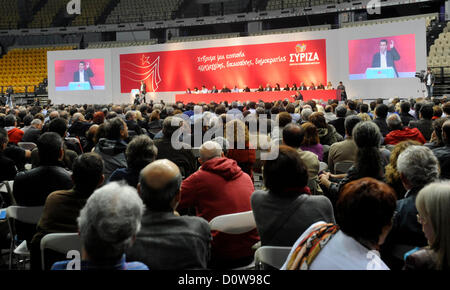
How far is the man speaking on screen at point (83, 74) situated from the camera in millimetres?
23016

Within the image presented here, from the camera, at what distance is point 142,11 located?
26.2 m

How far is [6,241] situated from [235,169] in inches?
88.6

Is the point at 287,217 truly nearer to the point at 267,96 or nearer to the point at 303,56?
the point at 267,96

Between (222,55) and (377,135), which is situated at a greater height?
(222,55)

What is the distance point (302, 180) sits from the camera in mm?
2486

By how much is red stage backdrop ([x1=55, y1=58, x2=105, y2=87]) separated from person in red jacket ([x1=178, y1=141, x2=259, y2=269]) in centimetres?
2099

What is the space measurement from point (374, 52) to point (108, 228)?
16.8 meters

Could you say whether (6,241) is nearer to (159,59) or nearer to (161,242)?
(161,242)

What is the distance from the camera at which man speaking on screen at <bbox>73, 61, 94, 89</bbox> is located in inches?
906

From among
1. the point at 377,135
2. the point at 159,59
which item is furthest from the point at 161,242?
the point at 159,59

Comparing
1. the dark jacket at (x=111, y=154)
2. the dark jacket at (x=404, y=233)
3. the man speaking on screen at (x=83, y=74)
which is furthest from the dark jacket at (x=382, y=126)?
the man speaking on screen at (x=83, y=74)

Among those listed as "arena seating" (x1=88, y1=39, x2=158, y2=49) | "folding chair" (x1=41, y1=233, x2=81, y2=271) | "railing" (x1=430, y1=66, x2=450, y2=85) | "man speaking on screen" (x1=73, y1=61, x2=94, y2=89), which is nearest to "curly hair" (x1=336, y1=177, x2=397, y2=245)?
"folding chair" (x1=41, y1=233, x2=81, y2=271)
